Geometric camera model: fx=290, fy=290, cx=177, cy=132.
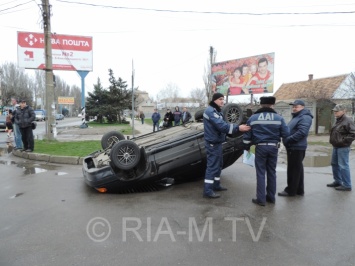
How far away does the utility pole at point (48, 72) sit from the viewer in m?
11.6

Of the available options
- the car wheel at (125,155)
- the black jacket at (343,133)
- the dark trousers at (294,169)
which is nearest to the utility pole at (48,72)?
the car wheel at (125,155)

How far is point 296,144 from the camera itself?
4.82 m

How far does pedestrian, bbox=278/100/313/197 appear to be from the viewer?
473cm

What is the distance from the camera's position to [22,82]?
5941 cm

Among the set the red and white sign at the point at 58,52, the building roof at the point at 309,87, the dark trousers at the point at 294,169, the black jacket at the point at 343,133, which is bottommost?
Result: the dark trousers at the point at 294,169

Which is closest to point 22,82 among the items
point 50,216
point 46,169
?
point 46,169

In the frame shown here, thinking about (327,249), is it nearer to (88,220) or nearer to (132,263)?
(132,263)

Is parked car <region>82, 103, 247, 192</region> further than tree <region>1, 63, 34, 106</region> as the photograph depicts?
No

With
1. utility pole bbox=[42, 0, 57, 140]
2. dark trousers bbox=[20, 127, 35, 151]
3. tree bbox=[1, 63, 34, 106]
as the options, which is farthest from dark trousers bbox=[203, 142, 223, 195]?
tree bbox=[1, 63, 34, 106]

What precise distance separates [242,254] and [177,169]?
2314 mm

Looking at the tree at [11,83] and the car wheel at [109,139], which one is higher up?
the tree at [11,83]

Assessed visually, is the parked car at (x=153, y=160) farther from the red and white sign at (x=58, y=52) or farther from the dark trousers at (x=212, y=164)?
the red and white sign at (x=58, y=52)

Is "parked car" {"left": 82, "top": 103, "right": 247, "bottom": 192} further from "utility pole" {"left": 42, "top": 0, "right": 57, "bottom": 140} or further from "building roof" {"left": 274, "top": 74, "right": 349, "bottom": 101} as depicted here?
"building roof" {"left": 274, "top": 74, "right": 349, "bottom": 101}

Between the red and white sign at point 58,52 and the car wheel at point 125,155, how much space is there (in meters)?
18.8
